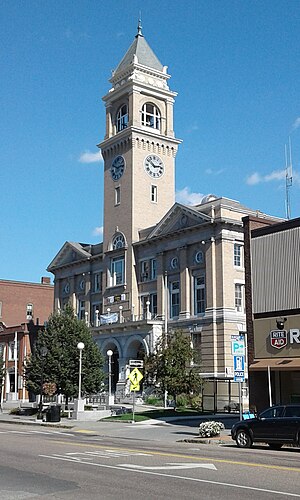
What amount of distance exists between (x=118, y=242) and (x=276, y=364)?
128 feet

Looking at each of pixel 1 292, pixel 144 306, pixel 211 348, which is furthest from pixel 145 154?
pixel 1 292

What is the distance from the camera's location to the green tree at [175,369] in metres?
41.6

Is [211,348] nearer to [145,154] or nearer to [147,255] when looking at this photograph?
[147,255]

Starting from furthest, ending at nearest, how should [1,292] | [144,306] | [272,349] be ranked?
[1,292] → [144,306] → [272,349]

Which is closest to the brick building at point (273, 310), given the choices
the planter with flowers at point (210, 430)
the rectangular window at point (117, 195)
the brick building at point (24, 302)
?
the planter with flowers at point (210, 430)

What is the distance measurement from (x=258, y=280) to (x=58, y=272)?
48.1 meters

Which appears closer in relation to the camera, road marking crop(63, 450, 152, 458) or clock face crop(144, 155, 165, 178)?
road marking crop(63, 450, 152, 458)

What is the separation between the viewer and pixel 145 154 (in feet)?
216

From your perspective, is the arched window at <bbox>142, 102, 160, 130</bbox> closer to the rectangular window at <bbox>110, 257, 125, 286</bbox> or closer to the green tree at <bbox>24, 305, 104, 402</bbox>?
the rectangular window at <bbox>110, 257, 125, 286</bbox>

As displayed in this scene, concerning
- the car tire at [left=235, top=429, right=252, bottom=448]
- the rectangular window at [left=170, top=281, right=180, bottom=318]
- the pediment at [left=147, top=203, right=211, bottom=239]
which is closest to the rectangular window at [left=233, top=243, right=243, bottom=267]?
the pediment at [left=147, top=203, right=211, bottom=239]

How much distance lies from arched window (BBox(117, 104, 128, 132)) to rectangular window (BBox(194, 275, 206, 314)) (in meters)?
20.4

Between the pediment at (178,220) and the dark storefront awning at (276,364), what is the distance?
86.0 feet

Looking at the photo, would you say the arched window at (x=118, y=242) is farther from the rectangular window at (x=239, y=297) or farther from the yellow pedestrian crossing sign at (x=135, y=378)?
the yellow pedestrian crossing sign at (x=135, y=378)

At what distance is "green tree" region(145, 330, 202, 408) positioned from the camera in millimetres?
41562
